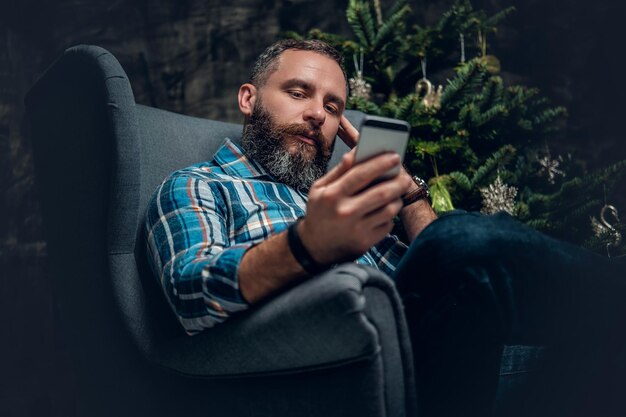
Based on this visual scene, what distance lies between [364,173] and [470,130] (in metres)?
1.50

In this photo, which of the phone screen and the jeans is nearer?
the phone screen

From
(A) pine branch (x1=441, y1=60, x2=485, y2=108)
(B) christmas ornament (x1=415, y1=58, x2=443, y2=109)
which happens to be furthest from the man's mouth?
(A) pine branch (x1=441, y1=60, x2=485, y2=108)

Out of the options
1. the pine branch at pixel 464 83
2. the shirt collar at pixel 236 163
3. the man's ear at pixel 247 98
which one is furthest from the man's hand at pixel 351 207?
the pine branch at pixel 464 83

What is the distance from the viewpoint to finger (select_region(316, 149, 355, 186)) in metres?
0.75

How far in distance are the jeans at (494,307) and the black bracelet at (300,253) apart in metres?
0.18

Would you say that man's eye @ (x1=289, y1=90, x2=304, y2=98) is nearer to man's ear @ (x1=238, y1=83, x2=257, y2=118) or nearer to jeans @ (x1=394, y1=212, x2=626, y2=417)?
man's ear @ (x1=238, y1=83, x2=257, y2=118)

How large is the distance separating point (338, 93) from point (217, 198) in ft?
1.91

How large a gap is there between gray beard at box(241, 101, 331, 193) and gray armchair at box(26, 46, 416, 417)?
0.18 metres

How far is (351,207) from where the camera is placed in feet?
2.43

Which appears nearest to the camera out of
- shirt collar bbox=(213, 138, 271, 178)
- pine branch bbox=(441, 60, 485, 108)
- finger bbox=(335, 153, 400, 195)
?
finger bbox=(335, 153, 400, 195)

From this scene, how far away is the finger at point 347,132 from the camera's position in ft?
5.66

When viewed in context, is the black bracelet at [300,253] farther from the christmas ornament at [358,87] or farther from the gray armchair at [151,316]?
the christmas ornament at [358,87]

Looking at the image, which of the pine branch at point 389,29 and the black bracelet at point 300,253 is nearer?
the black bracelet at point 300,253

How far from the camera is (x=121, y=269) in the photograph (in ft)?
3.69
